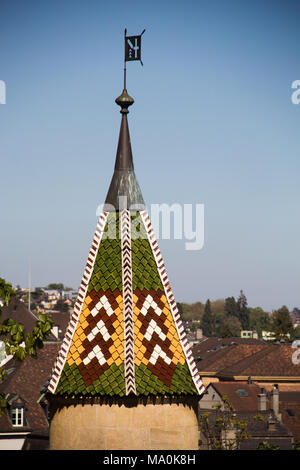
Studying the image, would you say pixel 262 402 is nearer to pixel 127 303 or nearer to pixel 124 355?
pixel 127 303

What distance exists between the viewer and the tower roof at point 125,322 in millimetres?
17125

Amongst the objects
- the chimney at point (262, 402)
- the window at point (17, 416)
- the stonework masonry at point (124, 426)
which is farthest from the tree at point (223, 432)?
the stonework masonry at point (124, 426)

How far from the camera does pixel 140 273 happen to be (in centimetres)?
1786

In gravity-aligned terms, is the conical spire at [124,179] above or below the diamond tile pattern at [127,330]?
above

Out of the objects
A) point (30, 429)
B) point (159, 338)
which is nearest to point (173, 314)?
point (159, 338)

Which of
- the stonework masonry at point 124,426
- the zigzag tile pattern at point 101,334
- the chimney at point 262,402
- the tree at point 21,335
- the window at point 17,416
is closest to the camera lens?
the stonework masonry at point 124,426

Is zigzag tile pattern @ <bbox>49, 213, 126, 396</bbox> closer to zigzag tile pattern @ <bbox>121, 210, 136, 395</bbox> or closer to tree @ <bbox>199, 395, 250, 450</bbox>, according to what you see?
zigzag tile pattern @ <bbox>121, 210, 136, 395</bbox>

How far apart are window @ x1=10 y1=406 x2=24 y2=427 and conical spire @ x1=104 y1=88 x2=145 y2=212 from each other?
46724 millimetres

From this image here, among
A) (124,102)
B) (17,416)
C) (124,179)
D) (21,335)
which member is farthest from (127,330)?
(17,416)

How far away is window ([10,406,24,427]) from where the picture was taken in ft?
207

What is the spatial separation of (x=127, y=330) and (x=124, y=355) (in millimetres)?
447

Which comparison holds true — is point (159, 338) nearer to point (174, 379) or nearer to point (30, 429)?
point (174, 379)

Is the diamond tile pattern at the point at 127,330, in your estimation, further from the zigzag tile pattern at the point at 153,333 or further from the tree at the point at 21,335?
the tree at the point at 21,335

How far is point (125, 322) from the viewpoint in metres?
17.3
